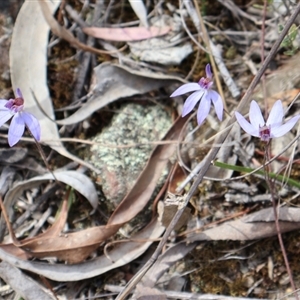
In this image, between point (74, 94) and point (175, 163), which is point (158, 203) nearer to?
point (175, 163)

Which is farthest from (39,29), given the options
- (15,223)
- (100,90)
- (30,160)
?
(15,223)

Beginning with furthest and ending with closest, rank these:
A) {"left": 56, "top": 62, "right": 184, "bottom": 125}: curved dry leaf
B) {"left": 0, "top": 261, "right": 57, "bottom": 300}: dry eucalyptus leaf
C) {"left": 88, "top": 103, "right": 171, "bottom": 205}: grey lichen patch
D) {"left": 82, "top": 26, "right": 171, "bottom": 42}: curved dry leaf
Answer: {"left": 82, "top": 26, "right": 171, "bottom": 42}: curved dry leaf < {"left": 56, "top": 62, "right": 184, "bottom": 125}: curved dry leaf < {"left": 88, "top": 103, "right": 171, "bottom": 205}: grey lichen patch < {"left": 0, "top": 261, "right": 57, "bottom": 300}: dry eucalyptus leaf


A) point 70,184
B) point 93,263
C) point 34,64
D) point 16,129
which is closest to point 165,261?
point 93,263

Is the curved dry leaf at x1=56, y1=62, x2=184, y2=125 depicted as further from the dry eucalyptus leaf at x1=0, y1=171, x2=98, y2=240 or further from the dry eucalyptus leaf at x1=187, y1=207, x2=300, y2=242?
the dry eucalyptus leaf at x1=187, y1=207, x2=300, y2=242

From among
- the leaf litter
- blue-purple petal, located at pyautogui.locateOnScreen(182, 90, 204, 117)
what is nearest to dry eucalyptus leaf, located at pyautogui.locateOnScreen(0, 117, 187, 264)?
the leaf litter

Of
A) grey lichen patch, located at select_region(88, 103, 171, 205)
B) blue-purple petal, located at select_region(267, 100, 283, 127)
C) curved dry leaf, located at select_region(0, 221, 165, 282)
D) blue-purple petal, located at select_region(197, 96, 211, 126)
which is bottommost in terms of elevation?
curved dry leaf, located at select_region(0, 221, 165, 282)

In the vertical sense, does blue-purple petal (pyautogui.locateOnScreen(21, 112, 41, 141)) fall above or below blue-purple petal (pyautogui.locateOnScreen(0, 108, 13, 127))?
below

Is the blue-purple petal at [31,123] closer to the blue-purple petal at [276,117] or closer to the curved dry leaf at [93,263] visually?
the curved dry leaf at [93,263]
